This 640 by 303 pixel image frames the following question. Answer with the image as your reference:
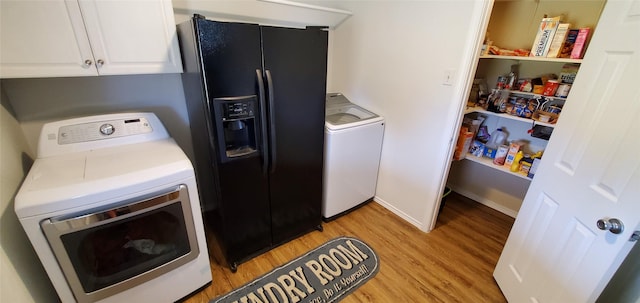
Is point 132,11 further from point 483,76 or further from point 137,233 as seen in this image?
point 483,76

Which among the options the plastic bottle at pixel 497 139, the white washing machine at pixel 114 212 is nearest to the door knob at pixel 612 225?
the plastic bottle at pixel 497 139

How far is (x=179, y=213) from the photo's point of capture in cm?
128

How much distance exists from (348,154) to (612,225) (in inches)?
56.4

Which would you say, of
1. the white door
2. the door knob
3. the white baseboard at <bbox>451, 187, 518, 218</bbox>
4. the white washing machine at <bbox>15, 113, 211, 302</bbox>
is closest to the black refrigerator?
the white washing machine at <bbox>15, 113, 211, 302</bbox>

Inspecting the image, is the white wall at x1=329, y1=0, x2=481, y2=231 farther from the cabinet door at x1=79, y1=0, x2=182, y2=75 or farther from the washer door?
the washer door

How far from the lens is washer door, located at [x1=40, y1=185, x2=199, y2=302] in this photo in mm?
1056

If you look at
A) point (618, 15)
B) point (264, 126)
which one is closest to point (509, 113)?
point (618, 15)

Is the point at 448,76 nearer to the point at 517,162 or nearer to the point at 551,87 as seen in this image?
the point at 551,87

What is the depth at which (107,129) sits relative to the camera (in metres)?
1.42

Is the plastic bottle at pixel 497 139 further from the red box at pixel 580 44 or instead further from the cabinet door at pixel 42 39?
the cabinet door at pixel 42 39

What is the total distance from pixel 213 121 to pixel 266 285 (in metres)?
1.10

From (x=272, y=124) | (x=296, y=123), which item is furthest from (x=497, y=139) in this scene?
(x=272, y=124)

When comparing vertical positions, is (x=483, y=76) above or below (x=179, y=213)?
above

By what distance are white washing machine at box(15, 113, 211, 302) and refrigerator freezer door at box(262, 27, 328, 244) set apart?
0.56m
